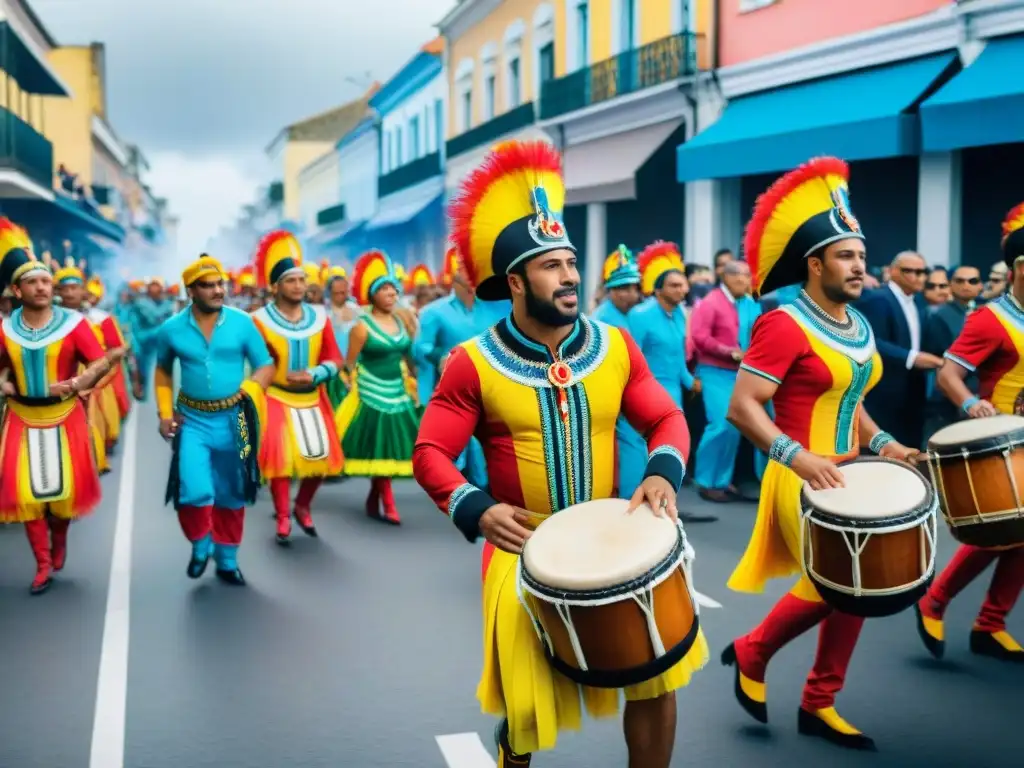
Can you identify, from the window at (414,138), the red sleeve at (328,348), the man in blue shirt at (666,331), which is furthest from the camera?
the window at (414,138)

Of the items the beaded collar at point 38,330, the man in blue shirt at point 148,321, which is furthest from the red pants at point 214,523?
the man in blue shirt at point 148,321

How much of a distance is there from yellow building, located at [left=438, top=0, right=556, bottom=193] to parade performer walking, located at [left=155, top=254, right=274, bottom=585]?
2275 cm

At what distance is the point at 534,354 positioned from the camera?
14.1ft

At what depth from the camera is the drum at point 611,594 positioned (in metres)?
3.67

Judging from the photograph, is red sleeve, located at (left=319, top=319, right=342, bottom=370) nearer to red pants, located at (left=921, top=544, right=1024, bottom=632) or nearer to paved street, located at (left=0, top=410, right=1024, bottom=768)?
paved street, located at (left=0, top=410, right=1024, bottom=768)

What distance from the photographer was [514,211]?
14.4 feet

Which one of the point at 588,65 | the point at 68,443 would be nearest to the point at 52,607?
the point at 68,443

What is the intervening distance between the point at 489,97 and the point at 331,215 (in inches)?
1428

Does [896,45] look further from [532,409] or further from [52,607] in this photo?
[532,409]

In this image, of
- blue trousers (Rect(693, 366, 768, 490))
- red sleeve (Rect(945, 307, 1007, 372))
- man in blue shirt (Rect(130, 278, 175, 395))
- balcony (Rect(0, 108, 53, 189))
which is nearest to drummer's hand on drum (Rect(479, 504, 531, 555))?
red sleeve (Rect(945, 307, 1007, 372))

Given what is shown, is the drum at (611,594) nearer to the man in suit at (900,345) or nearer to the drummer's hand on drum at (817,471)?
the drummer's hand on drum at (817,471)

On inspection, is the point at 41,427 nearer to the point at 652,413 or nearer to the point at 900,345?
the point at 652,413

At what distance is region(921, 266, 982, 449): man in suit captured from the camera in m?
10.2

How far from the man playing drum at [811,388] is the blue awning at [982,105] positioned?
935 cm
